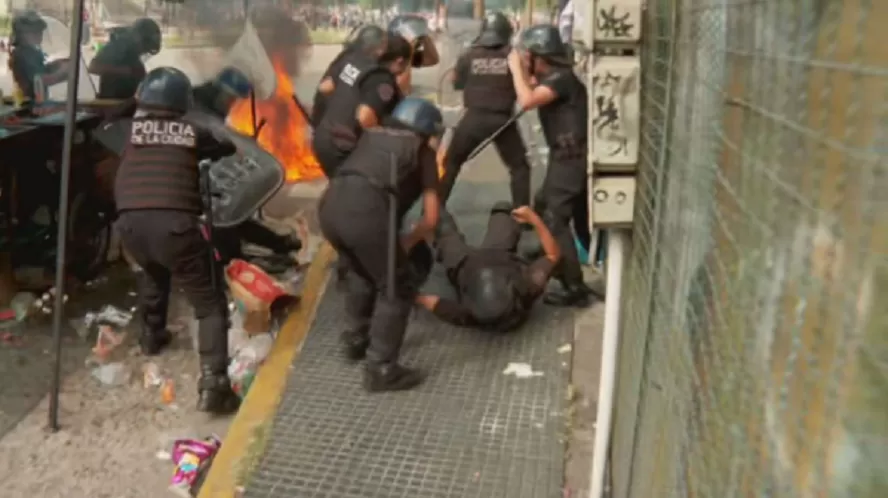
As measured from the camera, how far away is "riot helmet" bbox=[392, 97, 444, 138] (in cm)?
438

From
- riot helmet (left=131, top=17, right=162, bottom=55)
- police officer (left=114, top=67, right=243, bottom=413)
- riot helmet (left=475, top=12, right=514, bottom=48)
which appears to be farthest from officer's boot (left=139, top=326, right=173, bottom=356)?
riot helmet (left=131, top=17, right=162, bottom=55)

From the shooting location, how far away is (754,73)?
1.07m

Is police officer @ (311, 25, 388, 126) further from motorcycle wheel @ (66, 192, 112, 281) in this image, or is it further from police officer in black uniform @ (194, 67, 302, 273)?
motorcycle wheel @ (66, 192, 112, 281)

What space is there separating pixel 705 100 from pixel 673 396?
0.55m

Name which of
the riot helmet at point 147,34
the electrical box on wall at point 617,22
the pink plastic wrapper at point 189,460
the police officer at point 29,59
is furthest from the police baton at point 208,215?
the police officer at point 29,59

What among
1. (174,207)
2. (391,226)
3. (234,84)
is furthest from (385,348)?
(234,84)

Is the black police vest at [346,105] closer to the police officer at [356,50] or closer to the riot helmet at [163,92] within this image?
the police officer at [356,50]

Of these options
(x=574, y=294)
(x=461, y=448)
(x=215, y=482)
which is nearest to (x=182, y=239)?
(x=215, y=482)

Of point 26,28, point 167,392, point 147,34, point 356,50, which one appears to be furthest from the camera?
point 26,28

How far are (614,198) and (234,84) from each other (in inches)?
209

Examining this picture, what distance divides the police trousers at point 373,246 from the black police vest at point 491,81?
2.13 metres

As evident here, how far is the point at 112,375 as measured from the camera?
5117 millimetres

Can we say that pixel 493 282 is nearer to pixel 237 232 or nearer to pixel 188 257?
pixel 188 257

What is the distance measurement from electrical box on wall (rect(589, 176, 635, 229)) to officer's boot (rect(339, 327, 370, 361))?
2.33m
